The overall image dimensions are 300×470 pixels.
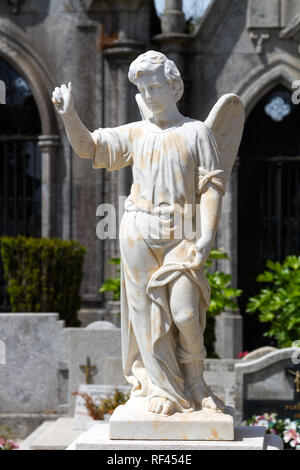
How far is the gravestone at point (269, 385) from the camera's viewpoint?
34.9ft

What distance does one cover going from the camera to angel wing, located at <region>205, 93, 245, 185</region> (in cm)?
720

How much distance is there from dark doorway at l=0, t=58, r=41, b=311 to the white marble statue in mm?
9232

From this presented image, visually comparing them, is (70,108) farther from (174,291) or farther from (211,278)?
(211,278)

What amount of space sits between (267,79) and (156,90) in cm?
905

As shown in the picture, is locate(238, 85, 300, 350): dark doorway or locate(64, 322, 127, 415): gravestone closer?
locate(64, 322, 127, 415): gravestone

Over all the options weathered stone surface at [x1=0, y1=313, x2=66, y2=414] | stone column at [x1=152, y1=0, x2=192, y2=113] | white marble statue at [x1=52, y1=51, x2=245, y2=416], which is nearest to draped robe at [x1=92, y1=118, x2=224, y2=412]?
white marble statue at [x1=52, y1=51, x2=245, y2=416]

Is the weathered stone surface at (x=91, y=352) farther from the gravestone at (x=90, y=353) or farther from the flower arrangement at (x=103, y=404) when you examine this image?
the flower arrangement at (x=103, y=404)

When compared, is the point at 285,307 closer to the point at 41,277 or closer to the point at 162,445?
the point at 41,277

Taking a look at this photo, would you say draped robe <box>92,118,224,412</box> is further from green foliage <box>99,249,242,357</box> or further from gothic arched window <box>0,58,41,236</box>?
gothic arched window <box>0,58,41,236</box>

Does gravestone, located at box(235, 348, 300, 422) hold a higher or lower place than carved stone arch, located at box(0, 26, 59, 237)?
lower

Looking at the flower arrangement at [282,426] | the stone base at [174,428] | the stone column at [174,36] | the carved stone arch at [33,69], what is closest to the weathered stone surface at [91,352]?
the flower arrangement at [282,426]

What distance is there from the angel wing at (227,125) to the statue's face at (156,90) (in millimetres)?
348

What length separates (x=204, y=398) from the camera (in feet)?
22.4
